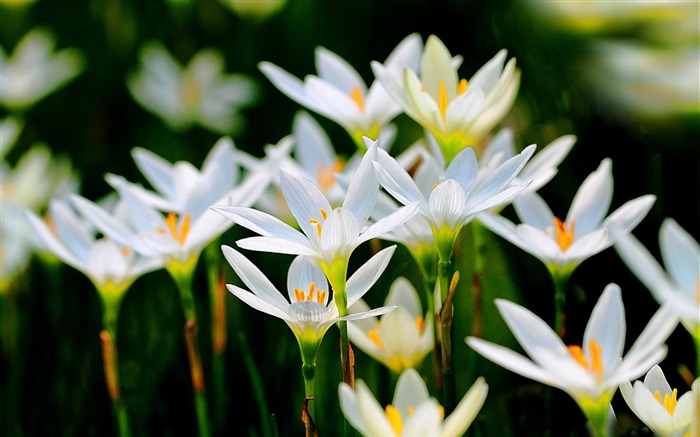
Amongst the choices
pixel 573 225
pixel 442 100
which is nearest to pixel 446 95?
pixel 442 100

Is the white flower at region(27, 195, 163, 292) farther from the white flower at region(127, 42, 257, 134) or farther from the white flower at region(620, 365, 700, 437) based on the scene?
the white flower at region(127, 42, 257, 134)

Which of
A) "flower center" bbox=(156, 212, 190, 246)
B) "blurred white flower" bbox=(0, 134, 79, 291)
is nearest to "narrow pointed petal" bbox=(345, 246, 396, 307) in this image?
"flower center" bbox=(156, 212, 190, 246)

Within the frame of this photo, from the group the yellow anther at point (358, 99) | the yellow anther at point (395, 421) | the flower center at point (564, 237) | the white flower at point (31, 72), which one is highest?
the white flower at point (31, 72)

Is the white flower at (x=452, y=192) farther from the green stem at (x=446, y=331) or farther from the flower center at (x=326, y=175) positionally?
the flower center at (x=326, y=175)

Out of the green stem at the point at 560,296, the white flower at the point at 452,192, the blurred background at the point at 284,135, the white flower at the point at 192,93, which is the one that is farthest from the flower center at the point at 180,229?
the white flower at the point at 192,93

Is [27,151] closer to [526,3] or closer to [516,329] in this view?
[526,3]
